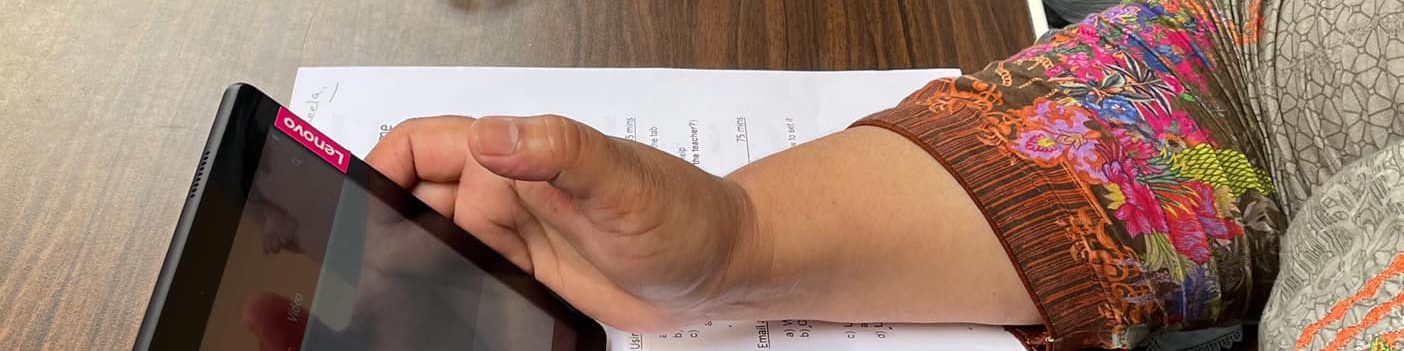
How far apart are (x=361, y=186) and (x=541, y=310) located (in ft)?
0.33

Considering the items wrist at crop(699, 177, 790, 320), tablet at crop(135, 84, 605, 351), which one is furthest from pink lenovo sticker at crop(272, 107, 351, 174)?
wrist at crop(699, 177, 790, 320)

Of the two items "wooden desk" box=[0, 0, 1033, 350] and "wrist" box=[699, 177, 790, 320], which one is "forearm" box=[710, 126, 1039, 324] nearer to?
"wrist" box=[699, 177, 790, 320]

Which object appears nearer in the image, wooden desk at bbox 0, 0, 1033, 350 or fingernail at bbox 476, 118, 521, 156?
fingernail at bbox 476, 118, 521, 156

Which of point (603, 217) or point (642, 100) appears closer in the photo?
point (603, 217)

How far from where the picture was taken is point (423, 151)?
1.42ft

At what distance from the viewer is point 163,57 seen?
559 millimetres

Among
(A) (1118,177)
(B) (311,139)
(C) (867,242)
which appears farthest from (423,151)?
(A) (1118,177)

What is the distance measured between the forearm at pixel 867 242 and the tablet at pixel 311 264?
4.2 inches

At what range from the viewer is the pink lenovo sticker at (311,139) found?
0.34 m

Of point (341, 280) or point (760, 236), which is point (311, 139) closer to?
point (341, 280)

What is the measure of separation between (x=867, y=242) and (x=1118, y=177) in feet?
0.40

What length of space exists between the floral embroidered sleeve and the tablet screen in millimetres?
213

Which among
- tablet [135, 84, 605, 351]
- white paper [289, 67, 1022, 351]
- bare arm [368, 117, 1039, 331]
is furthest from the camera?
white paper [289, 67, 1022, 351]

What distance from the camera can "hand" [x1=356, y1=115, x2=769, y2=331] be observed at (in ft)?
1.22
